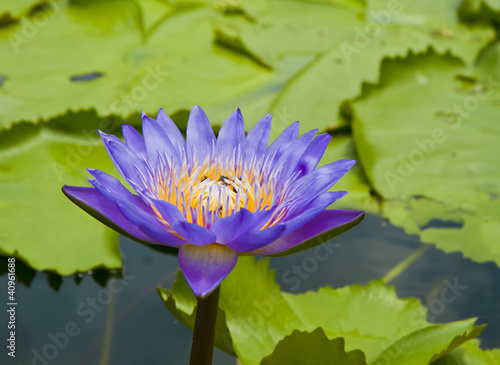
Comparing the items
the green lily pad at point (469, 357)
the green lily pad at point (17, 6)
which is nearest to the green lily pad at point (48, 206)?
the green lily pad at point (469, 357)

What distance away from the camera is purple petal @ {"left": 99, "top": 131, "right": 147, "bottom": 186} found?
127 cm

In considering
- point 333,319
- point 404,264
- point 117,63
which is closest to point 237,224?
point 333,319

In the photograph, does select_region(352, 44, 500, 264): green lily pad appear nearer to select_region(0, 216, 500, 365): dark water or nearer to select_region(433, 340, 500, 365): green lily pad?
select_region(0, 216, 500, 365): dark water

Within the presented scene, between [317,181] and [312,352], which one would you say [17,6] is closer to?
[317,181]

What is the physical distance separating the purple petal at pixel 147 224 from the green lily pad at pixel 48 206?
90cm

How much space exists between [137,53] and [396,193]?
6.06ft

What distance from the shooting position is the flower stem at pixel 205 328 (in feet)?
3.91

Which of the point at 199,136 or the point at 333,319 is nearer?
the point at 199,136

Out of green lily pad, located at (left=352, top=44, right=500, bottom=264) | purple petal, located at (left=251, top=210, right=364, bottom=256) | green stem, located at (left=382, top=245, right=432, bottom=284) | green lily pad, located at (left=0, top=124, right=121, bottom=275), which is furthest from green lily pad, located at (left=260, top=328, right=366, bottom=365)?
green lily pad, located at (left=352, top=44, right=500, bottom=264)

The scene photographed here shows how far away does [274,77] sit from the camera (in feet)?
10.2

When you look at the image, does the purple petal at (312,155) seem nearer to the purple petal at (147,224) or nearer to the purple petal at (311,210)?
the purple petal at (311,210)

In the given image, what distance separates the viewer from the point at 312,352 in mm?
1328

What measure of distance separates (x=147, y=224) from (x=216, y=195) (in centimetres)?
24

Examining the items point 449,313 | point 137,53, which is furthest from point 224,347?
point 137,53
